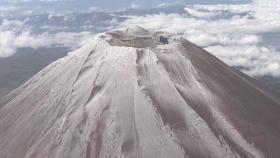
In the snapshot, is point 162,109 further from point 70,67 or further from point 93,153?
point 70,67

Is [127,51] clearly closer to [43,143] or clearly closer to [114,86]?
[114,86]

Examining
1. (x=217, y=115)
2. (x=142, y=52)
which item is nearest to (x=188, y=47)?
(x=142, y=52)

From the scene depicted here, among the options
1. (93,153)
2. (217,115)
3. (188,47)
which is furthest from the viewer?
(188,47)

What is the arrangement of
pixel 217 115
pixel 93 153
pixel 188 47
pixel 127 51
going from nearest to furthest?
pixel 93 153
pixel 217 115
pixel 127 51
pixel 188 47

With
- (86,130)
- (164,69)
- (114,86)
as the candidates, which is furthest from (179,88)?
(86,130)

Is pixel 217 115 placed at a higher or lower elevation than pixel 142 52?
lower

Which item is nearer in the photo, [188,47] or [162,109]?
[162,109]
